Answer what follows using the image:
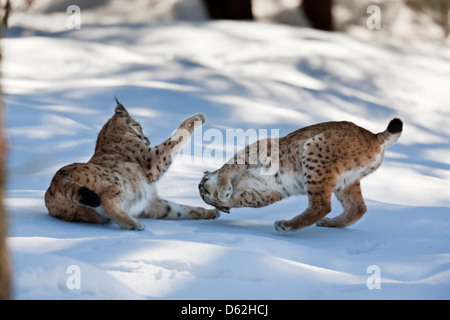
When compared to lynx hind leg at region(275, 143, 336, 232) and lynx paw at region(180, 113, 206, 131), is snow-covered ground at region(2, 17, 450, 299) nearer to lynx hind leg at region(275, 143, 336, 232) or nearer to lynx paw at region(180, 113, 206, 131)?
lynx hind leg at region(275, 143, 336, 232)

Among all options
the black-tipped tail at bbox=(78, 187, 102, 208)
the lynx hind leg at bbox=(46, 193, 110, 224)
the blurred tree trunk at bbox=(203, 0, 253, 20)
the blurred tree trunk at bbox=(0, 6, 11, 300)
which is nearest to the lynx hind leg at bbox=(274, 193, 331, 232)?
the lynx hind leg at bbox=(46, 193, 110, 224)

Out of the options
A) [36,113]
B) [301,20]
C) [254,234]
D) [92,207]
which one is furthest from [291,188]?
[301,20]

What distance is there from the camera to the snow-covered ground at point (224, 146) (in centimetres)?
391

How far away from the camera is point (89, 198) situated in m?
4.83

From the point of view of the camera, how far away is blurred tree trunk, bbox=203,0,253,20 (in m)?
17.6

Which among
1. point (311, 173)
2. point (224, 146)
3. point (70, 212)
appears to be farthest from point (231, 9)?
point (70, 212)

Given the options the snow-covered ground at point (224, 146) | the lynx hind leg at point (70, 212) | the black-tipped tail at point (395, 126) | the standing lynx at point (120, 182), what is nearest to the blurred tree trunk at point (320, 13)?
the snow-covered ground at point (224, 146)

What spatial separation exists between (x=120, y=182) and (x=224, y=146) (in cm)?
357

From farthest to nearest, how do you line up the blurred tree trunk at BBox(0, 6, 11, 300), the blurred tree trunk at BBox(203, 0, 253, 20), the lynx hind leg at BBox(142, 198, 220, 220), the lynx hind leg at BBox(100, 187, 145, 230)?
the blurred tree trunk at BBox(203, 0, 253, 20) < the lynx hind leg at BBox(142, 198, 220, 220) < the lynx hind leg at BBox(100, 187, 145, 230) < the blurred tree trunk at BBox(0, 6, 11, 300)

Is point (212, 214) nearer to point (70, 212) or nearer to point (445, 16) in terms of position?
point (70, 212)

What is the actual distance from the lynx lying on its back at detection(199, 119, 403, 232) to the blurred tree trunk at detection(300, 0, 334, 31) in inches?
499

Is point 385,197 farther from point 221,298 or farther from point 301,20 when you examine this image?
point 301,20

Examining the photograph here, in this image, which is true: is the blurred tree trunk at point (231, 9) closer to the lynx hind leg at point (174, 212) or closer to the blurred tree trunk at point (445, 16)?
the blurred tree trunk at point (445, 16)

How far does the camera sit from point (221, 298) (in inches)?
144
